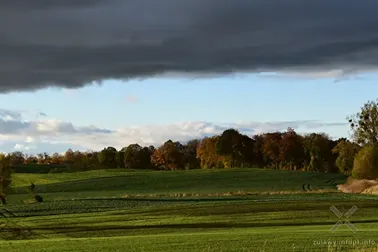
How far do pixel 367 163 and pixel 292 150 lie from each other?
222ft

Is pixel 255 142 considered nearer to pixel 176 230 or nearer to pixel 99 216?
pixel 99 216

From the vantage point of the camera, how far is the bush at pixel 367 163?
97875 millimetres

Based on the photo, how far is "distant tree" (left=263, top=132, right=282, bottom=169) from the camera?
169 metres

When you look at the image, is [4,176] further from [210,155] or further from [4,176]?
[210,155]

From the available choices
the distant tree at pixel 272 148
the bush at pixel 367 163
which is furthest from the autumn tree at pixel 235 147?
the bush at pixel 367 163

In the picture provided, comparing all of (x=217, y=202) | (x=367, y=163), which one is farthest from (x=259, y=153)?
(x=217, y=202)

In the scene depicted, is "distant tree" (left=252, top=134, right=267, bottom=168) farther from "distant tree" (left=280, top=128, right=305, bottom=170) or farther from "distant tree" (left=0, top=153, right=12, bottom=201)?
"distant tree" (left=0, top=153, right=12, bottom=201)

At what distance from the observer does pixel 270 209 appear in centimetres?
5312

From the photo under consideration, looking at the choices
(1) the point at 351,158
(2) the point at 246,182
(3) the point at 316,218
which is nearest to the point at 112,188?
(2) the point at 246,182

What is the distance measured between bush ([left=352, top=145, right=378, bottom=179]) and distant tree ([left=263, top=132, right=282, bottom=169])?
67.2m

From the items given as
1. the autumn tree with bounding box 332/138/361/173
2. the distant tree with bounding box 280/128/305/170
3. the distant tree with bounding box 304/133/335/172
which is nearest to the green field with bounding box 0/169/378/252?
the autumn tree with bounding box 332/138/361/173

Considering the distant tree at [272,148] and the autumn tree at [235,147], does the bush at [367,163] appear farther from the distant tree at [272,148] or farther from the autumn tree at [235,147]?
the autumn tree at [235,147]

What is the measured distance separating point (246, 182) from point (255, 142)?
2348 inches

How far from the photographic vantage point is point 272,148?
557ft
